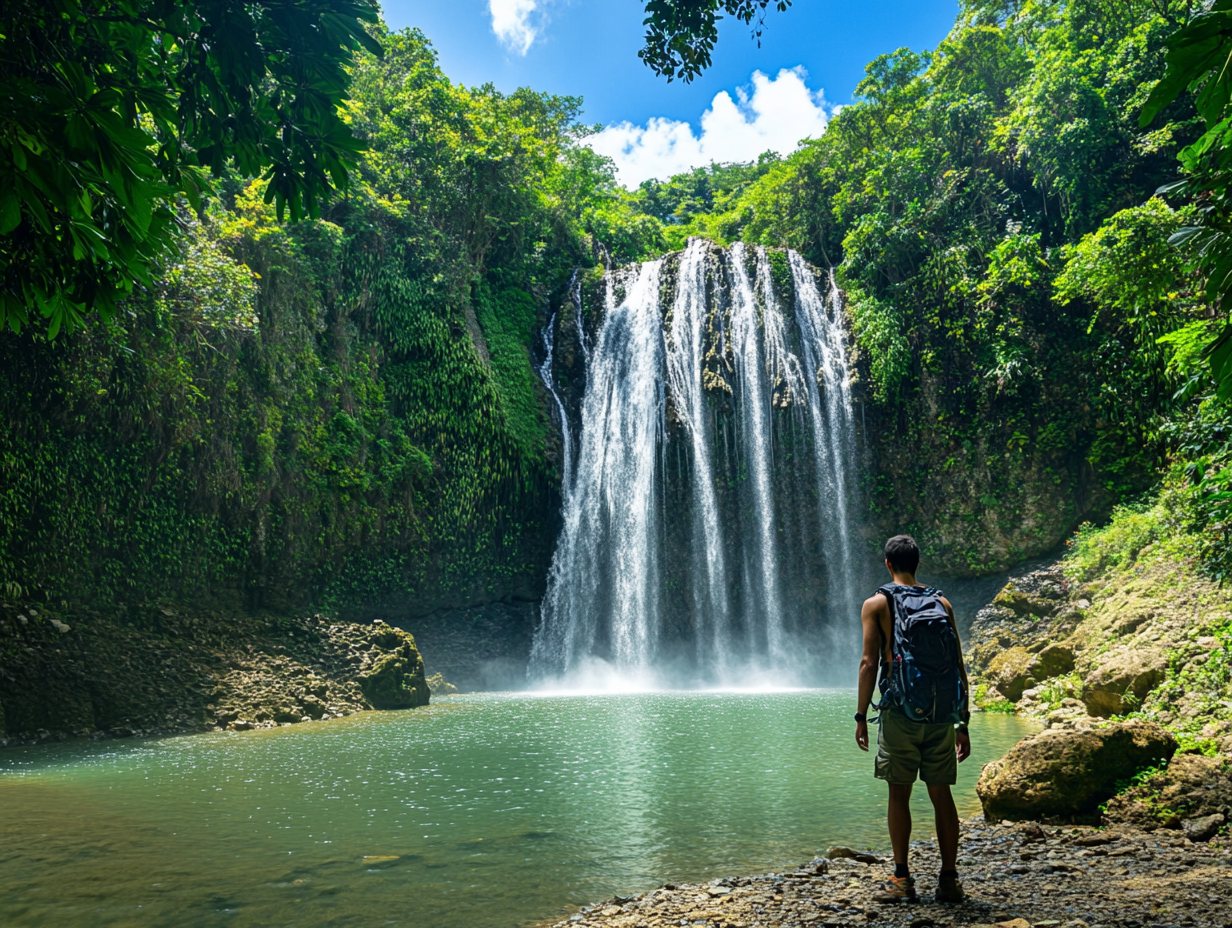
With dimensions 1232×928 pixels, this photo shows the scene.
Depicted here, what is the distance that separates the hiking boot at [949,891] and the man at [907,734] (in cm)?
3

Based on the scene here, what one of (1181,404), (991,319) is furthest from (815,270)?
(1181,404)

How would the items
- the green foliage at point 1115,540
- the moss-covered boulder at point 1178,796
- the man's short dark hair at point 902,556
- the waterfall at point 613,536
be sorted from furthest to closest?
the waterfall at point 613,536, the green foliage at point 1115,540, the moss-covered boulder at point 1178,796, the man's short dark hair at point 902,556

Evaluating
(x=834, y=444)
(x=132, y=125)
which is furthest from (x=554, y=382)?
(x=132, y=125)

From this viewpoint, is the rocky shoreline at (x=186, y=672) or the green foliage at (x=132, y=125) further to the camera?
the rocky shoreline at (x=186, y=672)

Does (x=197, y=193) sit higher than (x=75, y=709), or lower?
higher

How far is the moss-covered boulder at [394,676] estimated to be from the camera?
1200 centimetres

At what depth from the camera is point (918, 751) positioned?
9.98 ft

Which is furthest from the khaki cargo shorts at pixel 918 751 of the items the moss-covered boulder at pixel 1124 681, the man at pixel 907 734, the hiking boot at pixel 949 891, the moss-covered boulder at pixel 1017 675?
the moss-covered boulder at pixel 1017 675

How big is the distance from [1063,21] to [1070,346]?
7562 mm

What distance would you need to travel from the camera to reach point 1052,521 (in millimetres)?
15219

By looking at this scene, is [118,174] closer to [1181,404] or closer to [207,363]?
[207,363]

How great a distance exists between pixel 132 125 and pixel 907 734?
12.7ft

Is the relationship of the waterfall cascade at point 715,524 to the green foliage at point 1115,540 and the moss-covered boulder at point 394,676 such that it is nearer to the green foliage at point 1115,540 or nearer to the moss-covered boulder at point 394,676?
the moss-covered boulder at point 394,676

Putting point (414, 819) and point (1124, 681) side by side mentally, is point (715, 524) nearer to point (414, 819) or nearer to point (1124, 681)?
point (1124, 681)
